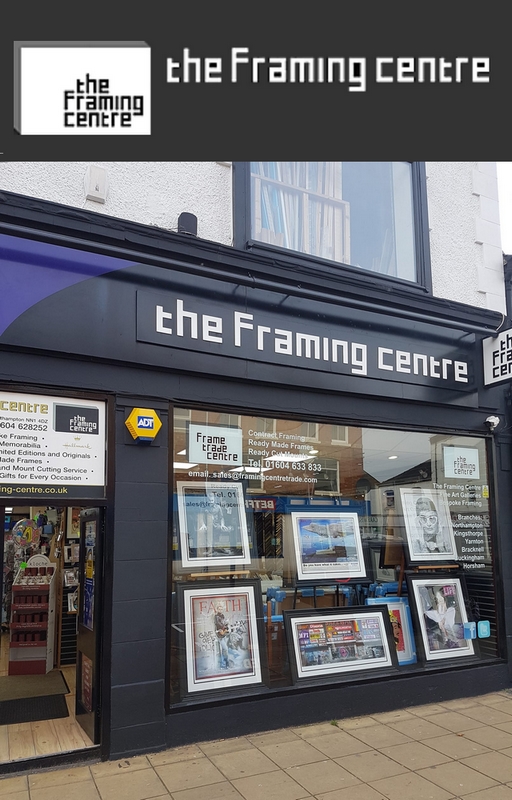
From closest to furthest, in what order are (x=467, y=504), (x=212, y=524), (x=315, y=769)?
(x=315, y=769) → (x=212, y=524) → (x=467, y=504)

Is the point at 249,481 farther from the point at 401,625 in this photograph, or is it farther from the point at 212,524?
the point at 401,625

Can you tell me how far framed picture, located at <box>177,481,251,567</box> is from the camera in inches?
228

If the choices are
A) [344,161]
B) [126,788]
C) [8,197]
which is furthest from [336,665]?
[344,161]

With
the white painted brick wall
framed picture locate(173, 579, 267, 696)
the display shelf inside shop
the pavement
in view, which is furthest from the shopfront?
the display shelf inside shop

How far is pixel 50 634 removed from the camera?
781 cm

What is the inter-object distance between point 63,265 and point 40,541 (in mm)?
6392

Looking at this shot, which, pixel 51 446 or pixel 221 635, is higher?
pixel 51 446

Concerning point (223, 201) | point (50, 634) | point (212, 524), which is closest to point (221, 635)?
point (212, 524)

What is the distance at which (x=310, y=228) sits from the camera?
7.10 metres

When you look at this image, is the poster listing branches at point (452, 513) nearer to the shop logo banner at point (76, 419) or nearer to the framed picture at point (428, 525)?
the framed picture at point (428, 525)

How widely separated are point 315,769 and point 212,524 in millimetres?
2224

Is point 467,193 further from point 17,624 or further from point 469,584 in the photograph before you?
point 17,624

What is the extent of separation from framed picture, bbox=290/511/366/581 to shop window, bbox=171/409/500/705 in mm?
14

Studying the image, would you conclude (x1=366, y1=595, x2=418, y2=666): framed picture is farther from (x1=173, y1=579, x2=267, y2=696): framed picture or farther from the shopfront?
(x1=173, y1=579, x2=267, y2=696): framed picture
